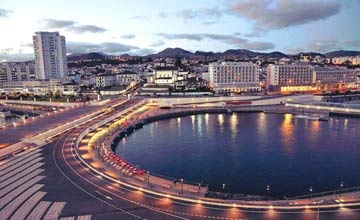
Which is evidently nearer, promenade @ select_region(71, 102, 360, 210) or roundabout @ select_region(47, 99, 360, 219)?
roundabout @ select_region(47, 99, 360, 219)

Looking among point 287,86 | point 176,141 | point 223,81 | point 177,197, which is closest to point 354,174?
point 177,197

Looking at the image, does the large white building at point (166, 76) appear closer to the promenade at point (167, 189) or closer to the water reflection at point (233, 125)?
the water reflection at point (233, 125)

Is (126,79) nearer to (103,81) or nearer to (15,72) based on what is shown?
(103,81)

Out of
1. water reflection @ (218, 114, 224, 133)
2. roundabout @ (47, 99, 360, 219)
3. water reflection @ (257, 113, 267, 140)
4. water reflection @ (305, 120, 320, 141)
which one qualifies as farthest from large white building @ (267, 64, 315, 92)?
roundabout @ (47, 99, 360, 219)

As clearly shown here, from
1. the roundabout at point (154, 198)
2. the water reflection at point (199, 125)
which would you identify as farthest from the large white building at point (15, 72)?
the roundabout at point (154, 198)

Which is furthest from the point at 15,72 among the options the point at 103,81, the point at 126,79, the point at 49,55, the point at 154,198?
the point at 154,198

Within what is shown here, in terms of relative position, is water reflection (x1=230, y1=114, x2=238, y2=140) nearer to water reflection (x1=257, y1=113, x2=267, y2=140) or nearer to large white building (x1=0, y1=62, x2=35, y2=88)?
water reflection (x1=257, y1=113, x2=267, y2=140)

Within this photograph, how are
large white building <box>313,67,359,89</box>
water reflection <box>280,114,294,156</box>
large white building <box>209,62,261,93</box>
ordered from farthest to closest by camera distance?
large white building <box>313,67,359,89</box> → large white building <box>209,62,261,93</box> → water reflection <box>280,114,294,156</box>
